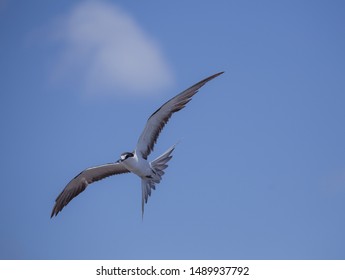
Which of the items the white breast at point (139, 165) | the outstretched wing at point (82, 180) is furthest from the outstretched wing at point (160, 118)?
the outstretched wing at point (82, 180)

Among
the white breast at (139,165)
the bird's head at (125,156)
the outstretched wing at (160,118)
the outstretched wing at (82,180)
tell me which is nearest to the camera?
the outstretched wing at (160,118)

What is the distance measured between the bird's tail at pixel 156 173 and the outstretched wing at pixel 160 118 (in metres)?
0.45

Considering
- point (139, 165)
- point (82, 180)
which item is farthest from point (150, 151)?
point (82, 180)

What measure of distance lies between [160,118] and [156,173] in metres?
1.36

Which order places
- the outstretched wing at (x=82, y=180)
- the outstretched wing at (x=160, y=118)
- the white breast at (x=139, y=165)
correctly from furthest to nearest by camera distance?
1. the outstretched wing at (x=82, y=180)
2. the white breast at (x=139, y=165)
3. the outstretched wing at (x=160, y=118)

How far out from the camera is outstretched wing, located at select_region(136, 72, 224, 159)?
1742 centimetres

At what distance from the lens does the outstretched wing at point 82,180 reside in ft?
62.6

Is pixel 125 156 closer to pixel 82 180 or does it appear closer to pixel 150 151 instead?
pixel 150 151

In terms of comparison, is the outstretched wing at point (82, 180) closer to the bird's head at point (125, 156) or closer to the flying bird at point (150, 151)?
the flying bird at point (150, 151)

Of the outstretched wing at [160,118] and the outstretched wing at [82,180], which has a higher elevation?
the outstretched wing at [160,118]

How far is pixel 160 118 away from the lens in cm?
1772

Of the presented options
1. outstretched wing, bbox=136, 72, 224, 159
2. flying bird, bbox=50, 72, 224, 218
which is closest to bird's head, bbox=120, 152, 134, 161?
flying bird, bbox=50, 72, 224, 218

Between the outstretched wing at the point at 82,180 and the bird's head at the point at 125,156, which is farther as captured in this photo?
the outstretched wing at the point at 82,180
